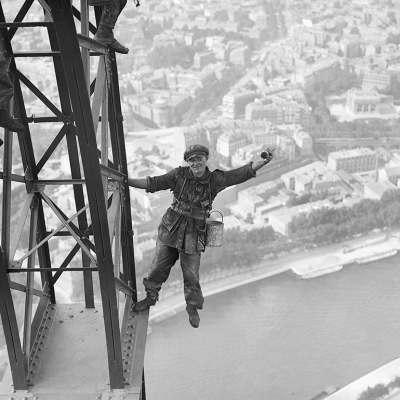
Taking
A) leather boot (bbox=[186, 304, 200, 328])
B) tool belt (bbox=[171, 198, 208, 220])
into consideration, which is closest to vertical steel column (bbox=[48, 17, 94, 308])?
tool belt (bbox=[171, 198, 208, 220])

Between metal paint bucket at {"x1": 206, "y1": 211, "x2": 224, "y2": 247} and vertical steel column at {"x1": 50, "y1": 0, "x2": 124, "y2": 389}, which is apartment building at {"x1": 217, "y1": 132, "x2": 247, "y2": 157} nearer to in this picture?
metal paint bucket at {"x1": 206, "y1": 211, "x2": 224, "y2": 247}

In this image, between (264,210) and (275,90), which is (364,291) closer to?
(264,210)

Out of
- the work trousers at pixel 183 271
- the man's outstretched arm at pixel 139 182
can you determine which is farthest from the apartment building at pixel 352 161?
the man's outstretched arm at pixel 139 182

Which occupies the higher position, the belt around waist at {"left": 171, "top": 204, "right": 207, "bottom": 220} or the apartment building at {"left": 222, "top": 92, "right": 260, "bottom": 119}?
the belt around waist at {"left": 171, "top": 204, "right": 207, "bottom": 220}

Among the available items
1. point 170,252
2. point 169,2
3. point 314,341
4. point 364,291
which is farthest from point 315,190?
point 170,252

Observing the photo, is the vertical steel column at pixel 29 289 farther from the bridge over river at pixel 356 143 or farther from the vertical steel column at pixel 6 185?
the bridge over river at pixel 356 143

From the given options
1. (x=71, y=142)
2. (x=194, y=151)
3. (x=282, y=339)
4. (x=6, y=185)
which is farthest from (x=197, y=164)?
(x=282, y=339)
